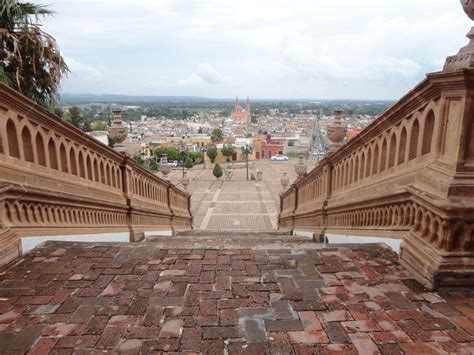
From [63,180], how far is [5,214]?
0.92 metres

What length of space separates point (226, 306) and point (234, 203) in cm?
2452

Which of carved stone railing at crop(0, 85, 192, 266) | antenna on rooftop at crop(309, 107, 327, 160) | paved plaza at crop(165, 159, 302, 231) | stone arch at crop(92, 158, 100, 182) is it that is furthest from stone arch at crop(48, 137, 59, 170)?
antenna on rooftop at crop(309, 107, 327, 160)

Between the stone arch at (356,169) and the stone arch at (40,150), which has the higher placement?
the stone arch at (40,150)

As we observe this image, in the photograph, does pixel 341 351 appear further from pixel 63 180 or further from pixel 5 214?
pixel 63 180

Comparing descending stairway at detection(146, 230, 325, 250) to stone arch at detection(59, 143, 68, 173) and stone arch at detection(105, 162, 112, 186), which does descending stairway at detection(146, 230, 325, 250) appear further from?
stone arch at detection(59, 143, 68, 173)

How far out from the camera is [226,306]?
2428 millimetres

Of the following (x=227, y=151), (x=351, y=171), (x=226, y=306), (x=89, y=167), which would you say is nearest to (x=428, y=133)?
(x=351, y=171)

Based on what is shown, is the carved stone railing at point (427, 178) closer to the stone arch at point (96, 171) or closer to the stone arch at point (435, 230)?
the stone arch at point (435, 230)

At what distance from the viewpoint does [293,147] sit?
87000mm

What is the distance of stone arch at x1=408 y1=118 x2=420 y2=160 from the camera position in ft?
10.4

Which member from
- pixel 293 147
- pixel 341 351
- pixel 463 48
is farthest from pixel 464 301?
pixel 293 147

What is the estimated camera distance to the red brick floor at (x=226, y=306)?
80.0 inches

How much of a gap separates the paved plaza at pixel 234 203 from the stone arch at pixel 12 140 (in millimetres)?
15180

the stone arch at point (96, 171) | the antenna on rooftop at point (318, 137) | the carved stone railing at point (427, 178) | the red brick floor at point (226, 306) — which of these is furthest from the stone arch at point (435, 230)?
the antenna on rooftop at point (318, 137)
